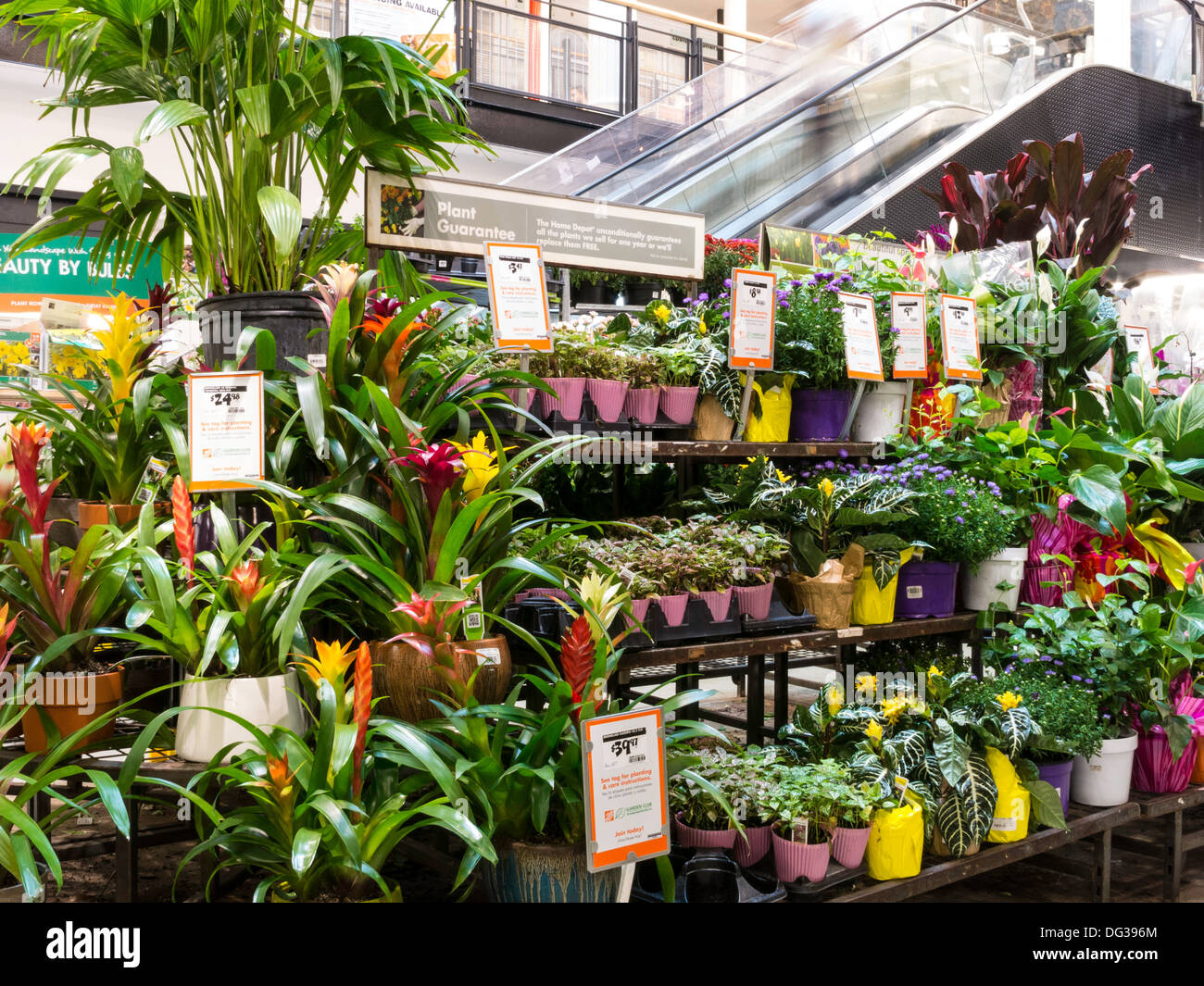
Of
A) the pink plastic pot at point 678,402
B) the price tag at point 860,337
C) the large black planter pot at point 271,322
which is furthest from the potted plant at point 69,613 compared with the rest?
the price tag at point 860,337

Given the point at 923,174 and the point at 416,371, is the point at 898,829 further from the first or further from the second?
the point at 923,174

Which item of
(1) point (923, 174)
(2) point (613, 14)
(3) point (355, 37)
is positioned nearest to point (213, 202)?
(3) point (355, 37)

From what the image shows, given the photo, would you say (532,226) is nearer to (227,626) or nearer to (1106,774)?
(227,626)

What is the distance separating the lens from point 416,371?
7.38 feet

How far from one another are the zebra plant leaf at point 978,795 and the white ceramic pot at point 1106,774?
1.70 ft

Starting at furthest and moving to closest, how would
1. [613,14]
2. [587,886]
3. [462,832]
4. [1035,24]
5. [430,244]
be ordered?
[613,14] → [1035,24] → [430,244] → [587,886] → [462,832]

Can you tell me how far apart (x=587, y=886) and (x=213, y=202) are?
1.70 metres

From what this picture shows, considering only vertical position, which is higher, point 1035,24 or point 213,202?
point 1035,24

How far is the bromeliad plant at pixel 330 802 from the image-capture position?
1604 mm

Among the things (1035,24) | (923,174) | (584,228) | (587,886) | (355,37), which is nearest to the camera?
(587,886)

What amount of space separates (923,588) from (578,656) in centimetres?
147

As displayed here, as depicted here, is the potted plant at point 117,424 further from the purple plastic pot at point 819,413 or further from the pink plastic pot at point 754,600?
the purple plastic pot at point 819,413

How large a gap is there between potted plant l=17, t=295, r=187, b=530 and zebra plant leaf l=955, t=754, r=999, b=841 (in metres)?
2.05

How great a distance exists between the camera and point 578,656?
182 cm
